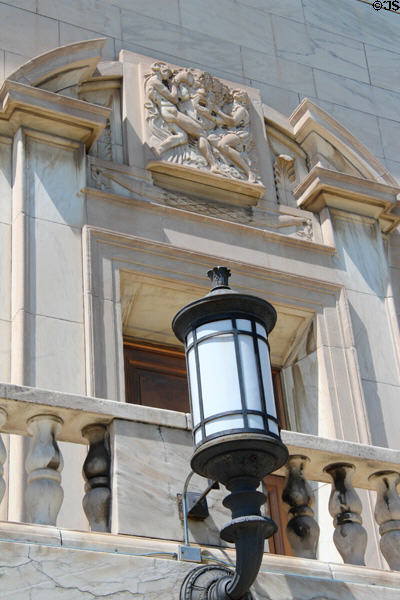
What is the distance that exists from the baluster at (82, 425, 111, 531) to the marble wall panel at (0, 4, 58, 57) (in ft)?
17.0

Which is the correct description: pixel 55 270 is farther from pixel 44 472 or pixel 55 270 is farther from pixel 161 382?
pixel 44 472

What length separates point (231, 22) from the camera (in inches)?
494

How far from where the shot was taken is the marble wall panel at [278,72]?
12.2 meters

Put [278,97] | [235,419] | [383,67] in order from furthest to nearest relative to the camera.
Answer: [383,67] < [278,97] < [235,419]

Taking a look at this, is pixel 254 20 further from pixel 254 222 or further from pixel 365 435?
pixel 365 435

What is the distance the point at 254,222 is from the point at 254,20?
3099mm

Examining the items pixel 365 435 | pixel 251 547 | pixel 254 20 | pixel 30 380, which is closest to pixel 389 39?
pixel 254 20

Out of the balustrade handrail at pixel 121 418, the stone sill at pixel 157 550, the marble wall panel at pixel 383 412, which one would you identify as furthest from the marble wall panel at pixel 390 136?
the stone sill at pixel 157 550

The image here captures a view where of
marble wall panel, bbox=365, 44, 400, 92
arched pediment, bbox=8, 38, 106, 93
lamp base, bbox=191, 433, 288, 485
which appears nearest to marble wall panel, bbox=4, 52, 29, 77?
arched pediment, bbox=8, 38, 106, 93

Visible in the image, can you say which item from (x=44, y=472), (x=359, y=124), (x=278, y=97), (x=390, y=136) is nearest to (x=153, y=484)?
(x=44, y=472)

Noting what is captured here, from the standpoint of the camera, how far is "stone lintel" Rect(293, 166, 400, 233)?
443 inches

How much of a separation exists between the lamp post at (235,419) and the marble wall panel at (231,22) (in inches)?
A: 270

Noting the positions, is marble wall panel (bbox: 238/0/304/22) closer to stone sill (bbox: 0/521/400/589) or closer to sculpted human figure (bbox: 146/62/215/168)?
sculpted human figure (bbox: 146/62/215/168)

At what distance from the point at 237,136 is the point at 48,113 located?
2046 millimetres
